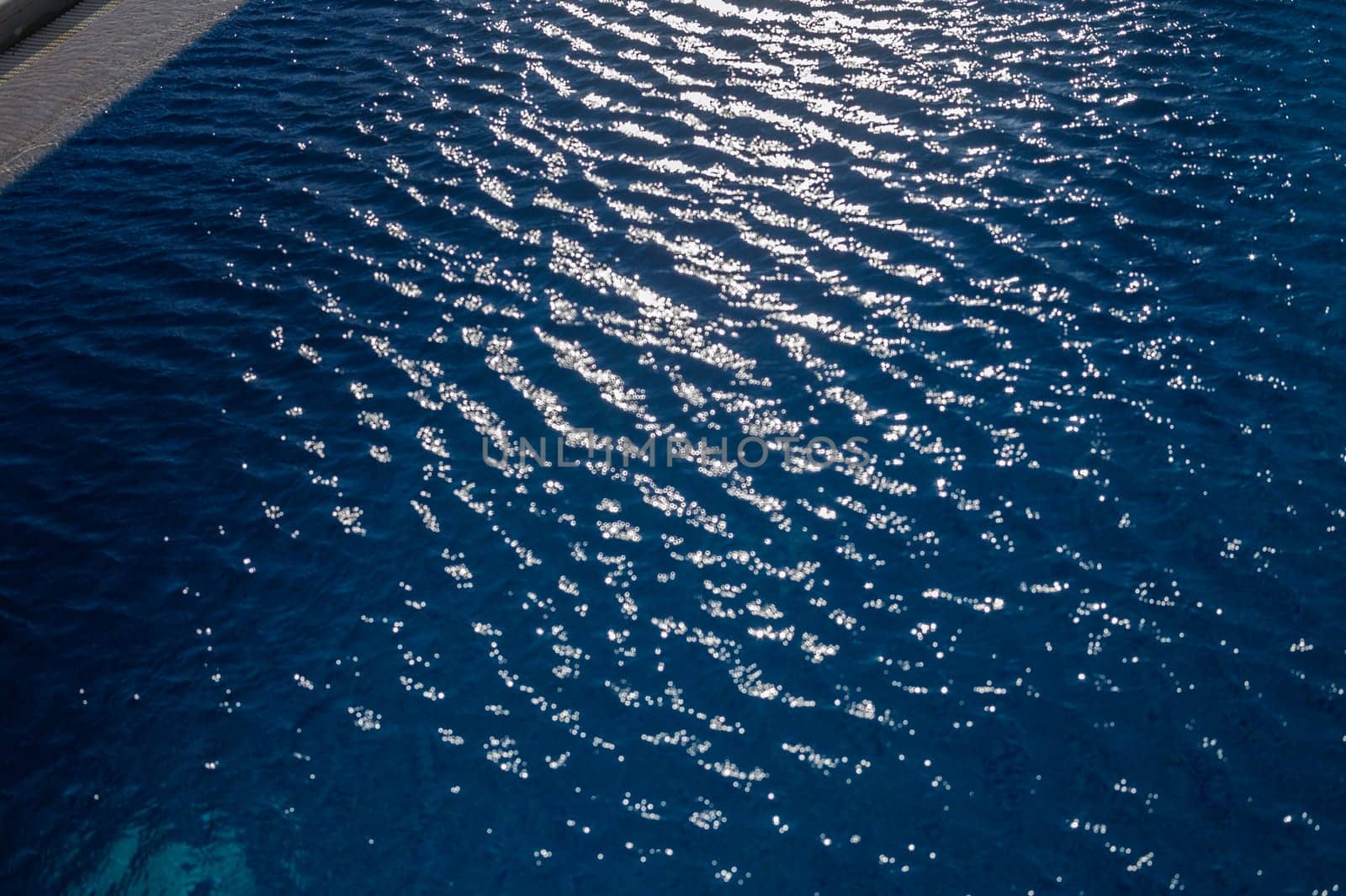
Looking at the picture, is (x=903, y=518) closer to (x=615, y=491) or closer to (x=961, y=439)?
(x=961, y=439)

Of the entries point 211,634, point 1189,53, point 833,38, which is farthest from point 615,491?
point 1189,53

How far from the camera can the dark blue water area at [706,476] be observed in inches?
447

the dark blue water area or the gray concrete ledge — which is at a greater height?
the gray concrete ledge

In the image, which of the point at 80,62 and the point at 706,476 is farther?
the point at 80,62

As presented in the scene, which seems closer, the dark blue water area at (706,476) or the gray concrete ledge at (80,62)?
the dark blue water area at (706,476)

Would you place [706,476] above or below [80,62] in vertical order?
below

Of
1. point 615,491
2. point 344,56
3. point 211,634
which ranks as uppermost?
point 344,56

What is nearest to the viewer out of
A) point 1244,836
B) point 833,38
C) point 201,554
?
point 1244,836

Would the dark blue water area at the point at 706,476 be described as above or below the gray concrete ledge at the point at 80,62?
below

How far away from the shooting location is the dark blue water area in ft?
37.2

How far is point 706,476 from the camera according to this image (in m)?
14.3

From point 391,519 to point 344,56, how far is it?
41.6ft

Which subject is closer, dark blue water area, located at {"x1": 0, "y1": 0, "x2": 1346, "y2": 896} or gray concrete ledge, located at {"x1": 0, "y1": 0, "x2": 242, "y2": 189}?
dark blue water area, located at {"x1": 0, "y1": 0, "x2": 1346, "y2": 896}

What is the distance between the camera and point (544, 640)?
42.2ft
